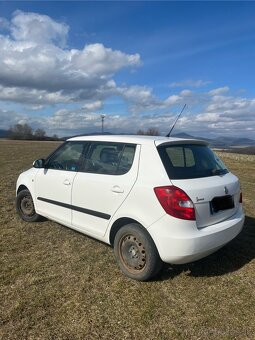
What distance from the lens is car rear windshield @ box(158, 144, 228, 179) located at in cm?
406

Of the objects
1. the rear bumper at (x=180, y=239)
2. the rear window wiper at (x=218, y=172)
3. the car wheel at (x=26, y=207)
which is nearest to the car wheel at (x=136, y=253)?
the rear bumper at (x=180, y=239)

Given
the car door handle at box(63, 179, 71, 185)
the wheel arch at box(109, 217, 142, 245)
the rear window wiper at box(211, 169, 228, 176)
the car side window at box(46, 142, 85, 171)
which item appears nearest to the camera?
the wheel arch at box(109, 217, 142, 245)

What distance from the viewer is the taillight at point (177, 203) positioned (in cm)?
378

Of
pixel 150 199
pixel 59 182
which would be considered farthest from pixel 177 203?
pixel 59 182

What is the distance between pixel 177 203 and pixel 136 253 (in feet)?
2.92

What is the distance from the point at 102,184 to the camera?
14.7 feet

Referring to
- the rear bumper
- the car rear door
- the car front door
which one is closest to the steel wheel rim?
the car front door

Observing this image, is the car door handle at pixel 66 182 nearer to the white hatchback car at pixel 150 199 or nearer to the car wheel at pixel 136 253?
the white hatchback car at pixel 150 199

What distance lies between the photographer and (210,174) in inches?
170

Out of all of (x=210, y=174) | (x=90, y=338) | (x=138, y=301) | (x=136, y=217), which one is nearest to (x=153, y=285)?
(x=138, y=301)

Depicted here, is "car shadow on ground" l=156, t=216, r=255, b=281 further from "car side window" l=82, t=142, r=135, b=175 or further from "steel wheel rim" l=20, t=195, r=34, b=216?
"steel wheel rim" l=20, t=195, r=34, b=216

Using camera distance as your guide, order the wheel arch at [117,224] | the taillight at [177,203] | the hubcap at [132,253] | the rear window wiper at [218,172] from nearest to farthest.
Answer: the taillight at [177,203], the hubcap at [132,253], the wheel arch at [117,224], the rear window wiper at [218,172]

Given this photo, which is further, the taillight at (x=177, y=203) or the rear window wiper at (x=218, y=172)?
the rear window wiper at (x=218, y=172)

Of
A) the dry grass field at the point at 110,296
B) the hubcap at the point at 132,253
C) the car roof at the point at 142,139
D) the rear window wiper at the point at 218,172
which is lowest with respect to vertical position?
the dry grass field at the point at 110,296
